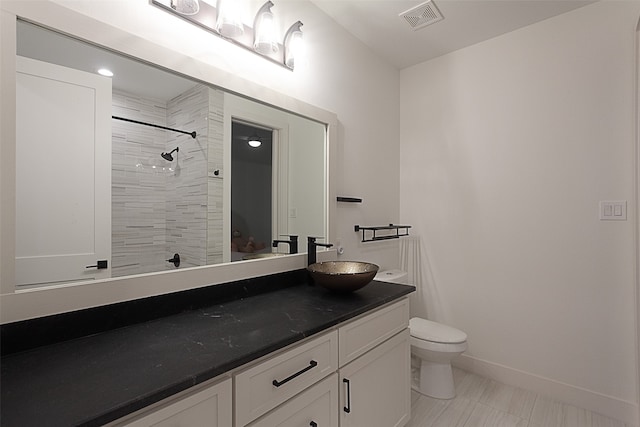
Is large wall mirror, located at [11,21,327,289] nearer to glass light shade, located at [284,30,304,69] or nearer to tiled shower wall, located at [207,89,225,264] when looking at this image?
tiled shower wall, located at [207,89,225,264]

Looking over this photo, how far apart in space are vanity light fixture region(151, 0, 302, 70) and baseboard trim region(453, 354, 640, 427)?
254 centimetres

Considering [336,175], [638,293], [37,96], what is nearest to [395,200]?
[336,175]

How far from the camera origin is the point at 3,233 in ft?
2.85

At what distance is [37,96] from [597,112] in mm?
2820

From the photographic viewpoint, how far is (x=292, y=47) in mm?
1697

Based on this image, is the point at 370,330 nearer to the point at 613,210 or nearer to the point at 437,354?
the point at 437,354

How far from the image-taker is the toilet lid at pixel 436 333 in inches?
77.8

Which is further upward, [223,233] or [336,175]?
[336,175]

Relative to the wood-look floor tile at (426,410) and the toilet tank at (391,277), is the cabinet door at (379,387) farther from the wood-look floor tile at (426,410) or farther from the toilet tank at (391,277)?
the toilet tank at (391,277)

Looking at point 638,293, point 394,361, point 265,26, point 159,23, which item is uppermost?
point 265,26

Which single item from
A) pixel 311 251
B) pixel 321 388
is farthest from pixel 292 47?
pixel 321 388

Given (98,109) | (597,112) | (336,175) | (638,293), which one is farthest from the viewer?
(336,175)

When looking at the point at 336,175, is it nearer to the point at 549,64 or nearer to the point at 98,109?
the point at 98,109

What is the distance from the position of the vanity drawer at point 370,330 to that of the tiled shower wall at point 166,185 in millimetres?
686
